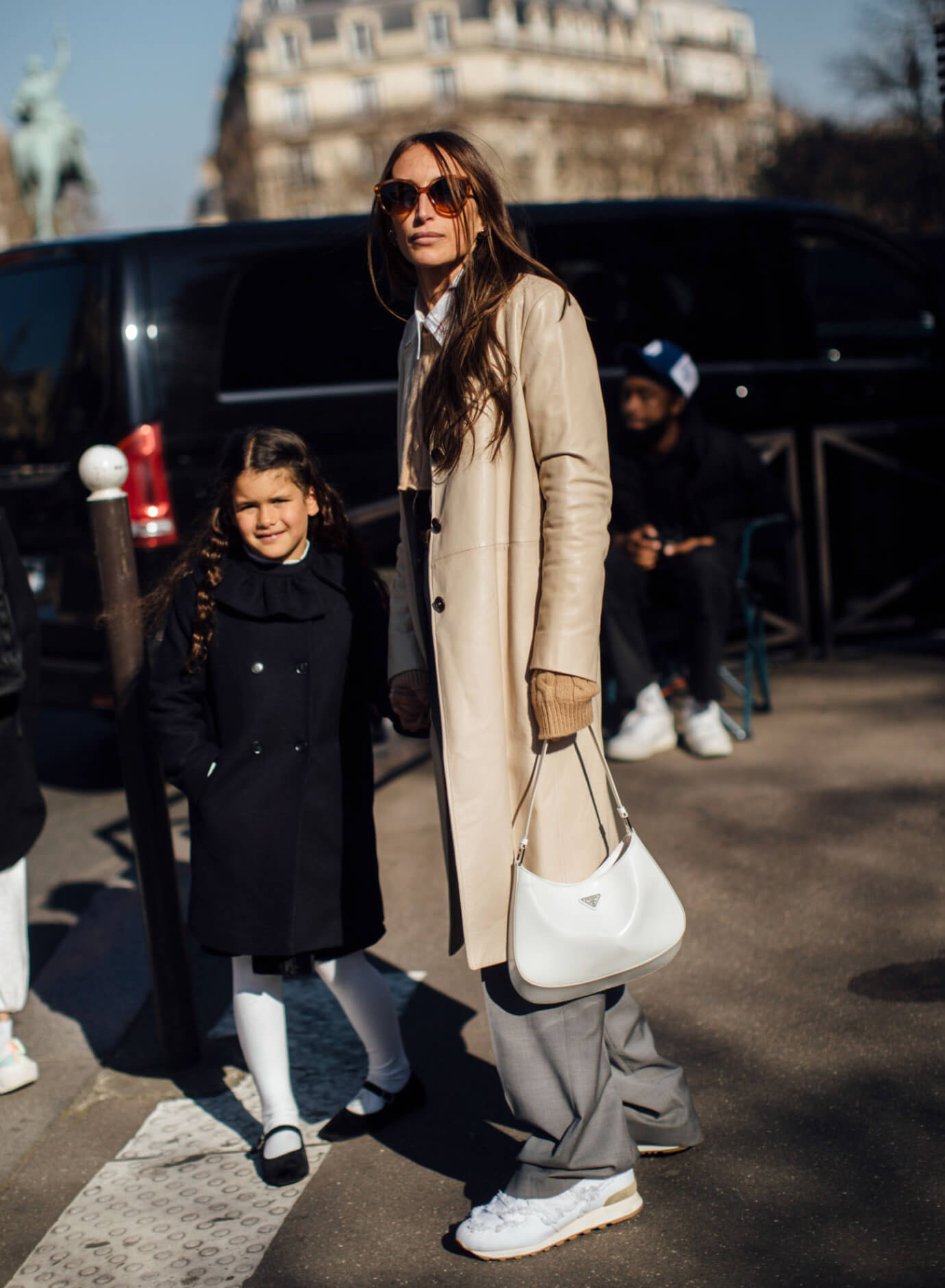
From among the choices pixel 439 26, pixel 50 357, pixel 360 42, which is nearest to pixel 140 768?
pixel 50 357

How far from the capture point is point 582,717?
240cm

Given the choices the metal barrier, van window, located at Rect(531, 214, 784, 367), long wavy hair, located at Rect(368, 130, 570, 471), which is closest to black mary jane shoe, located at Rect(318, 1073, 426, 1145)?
long wavy hair, located at Rect(368, 130, 570, 471)

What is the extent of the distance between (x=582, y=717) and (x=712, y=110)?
42.8 m

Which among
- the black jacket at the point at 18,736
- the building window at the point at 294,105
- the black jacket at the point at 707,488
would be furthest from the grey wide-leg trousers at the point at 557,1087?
the building window at the point at 294,105

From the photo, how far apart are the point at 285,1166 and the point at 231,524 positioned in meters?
1.35

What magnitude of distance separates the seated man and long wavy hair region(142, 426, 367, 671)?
2.28 metres

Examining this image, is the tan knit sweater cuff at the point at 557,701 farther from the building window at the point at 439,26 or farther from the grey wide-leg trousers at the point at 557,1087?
the building window at the point at 439,26

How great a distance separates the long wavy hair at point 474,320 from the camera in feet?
7.87

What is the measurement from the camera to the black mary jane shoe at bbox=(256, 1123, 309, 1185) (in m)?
2.79

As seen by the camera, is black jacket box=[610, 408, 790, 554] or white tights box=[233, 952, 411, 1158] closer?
white tights box=[233, 952, 411, 1158]

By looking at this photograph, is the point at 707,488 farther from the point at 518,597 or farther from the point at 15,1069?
the point at 15,1069

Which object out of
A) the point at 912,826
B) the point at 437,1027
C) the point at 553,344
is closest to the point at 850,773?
the point at 912,826

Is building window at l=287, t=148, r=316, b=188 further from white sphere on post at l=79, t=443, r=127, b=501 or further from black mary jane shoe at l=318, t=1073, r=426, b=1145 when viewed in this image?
black mary jane shoe at l=318, t=1073, r=426, b=1145

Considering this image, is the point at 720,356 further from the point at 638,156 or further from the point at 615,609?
the point at 638,156
